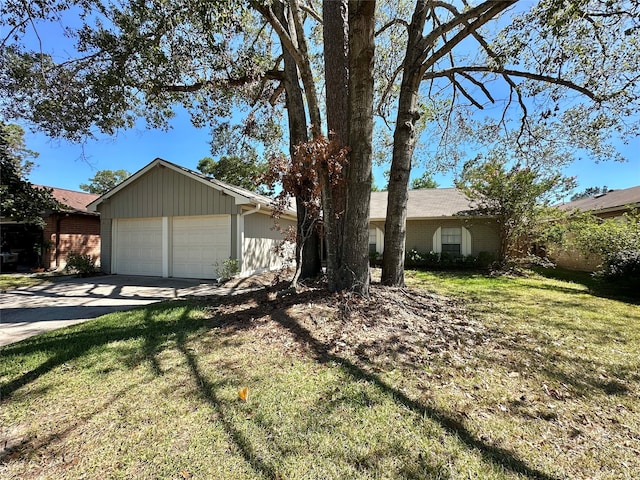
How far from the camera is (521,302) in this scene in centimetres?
656

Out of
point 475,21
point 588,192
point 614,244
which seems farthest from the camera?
point 588,192

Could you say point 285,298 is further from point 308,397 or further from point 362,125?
point 362,125

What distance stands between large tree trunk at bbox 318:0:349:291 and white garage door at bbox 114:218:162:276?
827cm

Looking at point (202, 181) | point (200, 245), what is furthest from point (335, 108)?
point (200, 245)

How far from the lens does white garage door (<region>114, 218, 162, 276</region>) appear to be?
10828 mm

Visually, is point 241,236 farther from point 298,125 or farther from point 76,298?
point 76,298

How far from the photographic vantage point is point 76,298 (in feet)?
23.7

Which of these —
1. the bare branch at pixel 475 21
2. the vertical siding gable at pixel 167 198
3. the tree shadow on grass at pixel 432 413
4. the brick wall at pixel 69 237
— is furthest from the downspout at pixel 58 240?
the bare branch at pixel 475 21

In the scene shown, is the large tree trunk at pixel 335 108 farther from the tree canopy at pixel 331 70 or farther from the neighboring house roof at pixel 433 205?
the neighboring house roof at pixel 433 205

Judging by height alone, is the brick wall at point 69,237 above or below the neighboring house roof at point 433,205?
below

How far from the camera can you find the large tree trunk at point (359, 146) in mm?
4703

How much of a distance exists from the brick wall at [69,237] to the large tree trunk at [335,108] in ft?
47.4

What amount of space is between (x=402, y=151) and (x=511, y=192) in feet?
23.1

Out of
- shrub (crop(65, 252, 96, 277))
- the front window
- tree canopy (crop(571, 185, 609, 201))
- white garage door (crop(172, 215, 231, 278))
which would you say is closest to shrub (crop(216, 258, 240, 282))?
white garage door (crop(172, 215, 231, 278))
